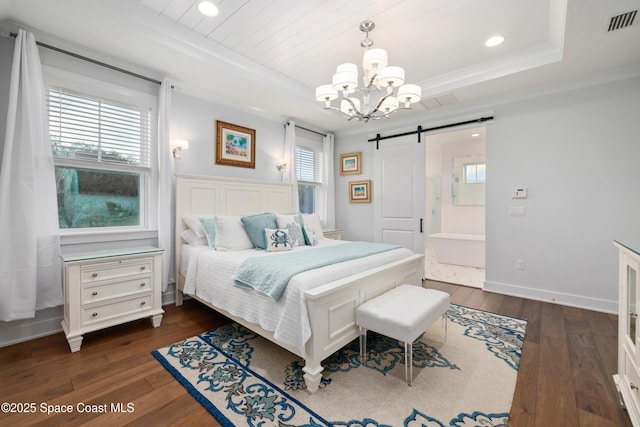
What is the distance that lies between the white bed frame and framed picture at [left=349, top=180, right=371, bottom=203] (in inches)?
55.2

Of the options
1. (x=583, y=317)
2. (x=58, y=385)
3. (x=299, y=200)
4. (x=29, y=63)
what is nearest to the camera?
(x=58, y=385)

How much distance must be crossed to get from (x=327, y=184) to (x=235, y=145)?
1.97 m

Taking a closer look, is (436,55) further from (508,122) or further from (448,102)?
(508,122)

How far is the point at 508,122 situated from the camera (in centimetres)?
362

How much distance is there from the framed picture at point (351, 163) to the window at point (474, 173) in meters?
2.87

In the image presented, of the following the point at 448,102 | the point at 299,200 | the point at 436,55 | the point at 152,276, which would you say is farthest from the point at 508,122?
the point at 152,276

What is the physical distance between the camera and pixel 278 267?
1948mm

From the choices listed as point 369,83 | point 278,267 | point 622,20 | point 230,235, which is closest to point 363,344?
point 278,267

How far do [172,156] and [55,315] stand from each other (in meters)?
1.88

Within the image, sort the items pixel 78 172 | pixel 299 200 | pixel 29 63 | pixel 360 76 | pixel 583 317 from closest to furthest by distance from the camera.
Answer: pixel 29 63, pixel 78 172, pixel 583 317, pixel 360 76, pixel 299 200

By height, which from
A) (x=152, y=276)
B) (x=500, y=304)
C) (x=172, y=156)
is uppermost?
(x=172, y=156)

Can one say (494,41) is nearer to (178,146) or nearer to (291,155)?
(291,155)

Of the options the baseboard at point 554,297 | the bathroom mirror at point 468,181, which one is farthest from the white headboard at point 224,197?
the bathroom mirror at point 468,181

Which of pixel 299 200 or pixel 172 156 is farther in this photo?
pixel 299 200
